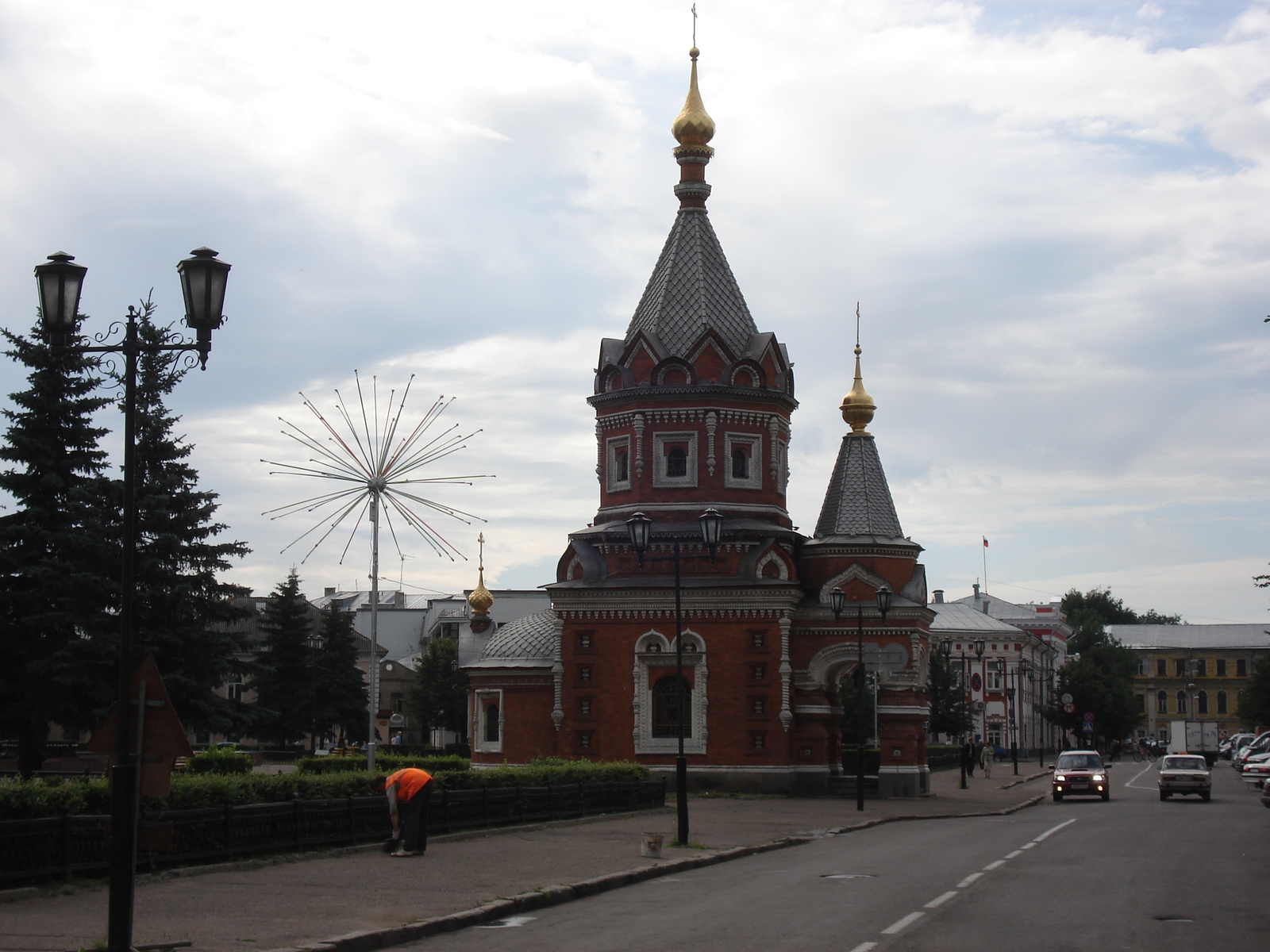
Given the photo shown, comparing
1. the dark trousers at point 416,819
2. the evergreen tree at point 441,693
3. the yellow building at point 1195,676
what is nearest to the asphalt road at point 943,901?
the dark trousers at point 416,819

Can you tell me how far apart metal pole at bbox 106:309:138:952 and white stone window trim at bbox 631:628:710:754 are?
29.0 meters

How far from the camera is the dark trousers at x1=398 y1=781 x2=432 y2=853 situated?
18.9m

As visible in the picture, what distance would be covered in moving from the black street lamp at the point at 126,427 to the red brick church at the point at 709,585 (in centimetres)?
2887

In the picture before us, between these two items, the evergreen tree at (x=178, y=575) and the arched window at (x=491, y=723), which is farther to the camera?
the arched window at (x=491, y=723)

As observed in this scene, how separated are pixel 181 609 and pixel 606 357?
14.9 meters

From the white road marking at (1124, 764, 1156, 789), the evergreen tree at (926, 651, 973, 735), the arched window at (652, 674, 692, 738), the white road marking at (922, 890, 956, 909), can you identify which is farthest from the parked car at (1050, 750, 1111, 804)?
the evergreen tree at (926, 651, 973, 735)

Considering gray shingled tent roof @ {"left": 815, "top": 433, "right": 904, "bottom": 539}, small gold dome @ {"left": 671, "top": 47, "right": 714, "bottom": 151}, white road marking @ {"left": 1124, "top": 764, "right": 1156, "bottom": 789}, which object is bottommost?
white road marking @ {"left": 1124, "top": 764, "right": 1156, "bottom": 789}

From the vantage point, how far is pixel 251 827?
17.3m

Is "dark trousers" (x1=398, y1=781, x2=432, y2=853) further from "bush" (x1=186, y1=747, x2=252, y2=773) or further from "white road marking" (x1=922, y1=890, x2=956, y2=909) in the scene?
"bush" (x1=186, y1=747, x2=252, y2=773)

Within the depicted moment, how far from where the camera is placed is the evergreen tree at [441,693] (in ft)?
261

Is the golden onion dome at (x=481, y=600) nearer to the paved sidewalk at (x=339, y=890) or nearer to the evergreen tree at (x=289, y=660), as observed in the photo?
the evergreen tree at (x=289, y=660)

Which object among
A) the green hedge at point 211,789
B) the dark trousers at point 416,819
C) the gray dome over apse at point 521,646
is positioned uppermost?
the gray dome over apse at point 521,646

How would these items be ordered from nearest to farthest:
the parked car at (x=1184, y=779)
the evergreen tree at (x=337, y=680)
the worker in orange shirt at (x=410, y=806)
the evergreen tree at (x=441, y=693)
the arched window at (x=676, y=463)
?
1. the worker in orange shirt at (x=410, y=806)
2. the parked car at (x=1184, y=779)
3. the arched window at (x=676, y=463)
4. the evergreen tree at (x=337, y=680)
5. the evergreen tree at (x=441, y=693)

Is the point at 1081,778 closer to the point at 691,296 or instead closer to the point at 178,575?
the point at 691,296
